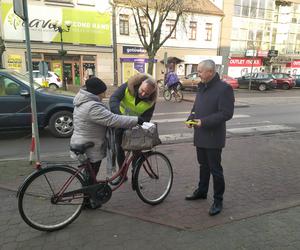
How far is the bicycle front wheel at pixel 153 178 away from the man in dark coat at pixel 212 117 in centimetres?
53

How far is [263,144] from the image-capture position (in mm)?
7555

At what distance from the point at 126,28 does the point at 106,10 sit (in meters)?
2.43

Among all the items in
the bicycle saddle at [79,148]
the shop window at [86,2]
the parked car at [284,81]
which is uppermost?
the shop window at [86,2]

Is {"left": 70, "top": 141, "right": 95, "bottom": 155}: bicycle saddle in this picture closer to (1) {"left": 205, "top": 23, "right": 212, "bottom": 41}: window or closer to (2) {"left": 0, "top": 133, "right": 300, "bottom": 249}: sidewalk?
(2) {"left": 0, "top": 133, "right": 300, "bottom": 249}: sidewalk

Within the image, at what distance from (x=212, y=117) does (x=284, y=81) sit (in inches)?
1127

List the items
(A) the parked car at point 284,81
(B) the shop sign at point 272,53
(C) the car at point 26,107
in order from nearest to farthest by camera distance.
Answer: (C) the car at point 26,107
(A) the parked car at point 284,81
(B) the shop sign at point 272,53

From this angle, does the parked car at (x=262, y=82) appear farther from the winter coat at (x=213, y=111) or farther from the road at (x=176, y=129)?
the winter coat at (x=213, y=111)

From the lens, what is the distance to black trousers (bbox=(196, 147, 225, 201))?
3837 mm

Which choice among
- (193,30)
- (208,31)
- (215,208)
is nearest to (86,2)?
(193,30)

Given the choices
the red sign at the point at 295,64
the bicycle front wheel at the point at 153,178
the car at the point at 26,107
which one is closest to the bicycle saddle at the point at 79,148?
the bicycle front wheel at the point at 153,178

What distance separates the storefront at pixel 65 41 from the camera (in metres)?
25.3

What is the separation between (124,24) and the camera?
2948cm

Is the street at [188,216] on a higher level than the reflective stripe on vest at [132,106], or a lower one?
lower

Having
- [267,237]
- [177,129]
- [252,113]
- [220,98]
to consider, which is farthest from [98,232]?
[252,113]
